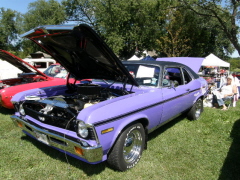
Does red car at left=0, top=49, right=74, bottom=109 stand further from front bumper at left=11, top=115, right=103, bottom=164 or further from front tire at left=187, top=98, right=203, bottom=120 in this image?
front tire at left=187, top=98, right=203, bottom=120

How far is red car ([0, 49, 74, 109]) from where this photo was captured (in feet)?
15.2

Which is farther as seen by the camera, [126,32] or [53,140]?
[126,32]

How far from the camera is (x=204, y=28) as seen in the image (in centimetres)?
2400

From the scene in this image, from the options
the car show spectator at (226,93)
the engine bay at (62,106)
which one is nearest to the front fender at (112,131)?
the engine bay at (62,106)

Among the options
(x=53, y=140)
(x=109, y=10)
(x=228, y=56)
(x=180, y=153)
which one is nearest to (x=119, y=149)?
(x=53, y=140)

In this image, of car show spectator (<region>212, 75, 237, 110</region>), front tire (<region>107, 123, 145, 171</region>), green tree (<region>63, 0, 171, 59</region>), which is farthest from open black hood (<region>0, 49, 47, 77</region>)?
green tree (<region>63, 0, 171, 59</region>)

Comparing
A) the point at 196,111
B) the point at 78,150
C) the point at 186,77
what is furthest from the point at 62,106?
the point at 196,111

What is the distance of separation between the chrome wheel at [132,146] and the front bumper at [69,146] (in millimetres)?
593

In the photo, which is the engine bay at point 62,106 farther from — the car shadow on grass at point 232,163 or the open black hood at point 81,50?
the car shadow on grass at point 232,163

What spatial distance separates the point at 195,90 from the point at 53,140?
3.36 meters

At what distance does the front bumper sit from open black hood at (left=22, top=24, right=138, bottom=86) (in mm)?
1291

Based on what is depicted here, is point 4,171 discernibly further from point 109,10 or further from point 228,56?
point 228,56

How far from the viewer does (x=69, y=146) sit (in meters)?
2.27

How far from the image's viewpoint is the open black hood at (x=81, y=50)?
7.94 ft
